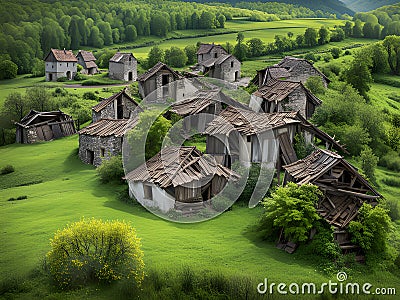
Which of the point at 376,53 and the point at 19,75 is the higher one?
the point at 376,53

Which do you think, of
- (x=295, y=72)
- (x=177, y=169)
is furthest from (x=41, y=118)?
(x=295, y=72)

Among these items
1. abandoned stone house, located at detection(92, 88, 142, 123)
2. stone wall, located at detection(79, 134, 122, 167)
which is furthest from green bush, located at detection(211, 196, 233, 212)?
abandoned stone house, located at detection(92, 88, 142, 123)

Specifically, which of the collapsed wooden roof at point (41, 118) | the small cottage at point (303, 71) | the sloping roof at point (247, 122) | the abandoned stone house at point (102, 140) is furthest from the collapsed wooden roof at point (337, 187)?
the collapsed wooden roof at point (41, 118)

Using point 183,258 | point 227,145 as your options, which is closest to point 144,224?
point 183,258

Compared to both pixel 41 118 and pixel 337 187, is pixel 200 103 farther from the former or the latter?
pixel 337 187

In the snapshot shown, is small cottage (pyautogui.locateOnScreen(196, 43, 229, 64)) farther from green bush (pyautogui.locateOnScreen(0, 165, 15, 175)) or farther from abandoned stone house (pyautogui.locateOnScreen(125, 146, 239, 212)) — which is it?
abandoned stone house (pyautogui.locateOnScreen(125, 146, 239, 212))

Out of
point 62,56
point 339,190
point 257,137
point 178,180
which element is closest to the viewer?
point 339,190

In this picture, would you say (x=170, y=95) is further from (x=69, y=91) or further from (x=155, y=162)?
(x=155, y=162)

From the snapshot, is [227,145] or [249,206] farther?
[227,145]

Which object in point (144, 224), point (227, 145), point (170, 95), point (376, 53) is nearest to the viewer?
point (144, 224)
